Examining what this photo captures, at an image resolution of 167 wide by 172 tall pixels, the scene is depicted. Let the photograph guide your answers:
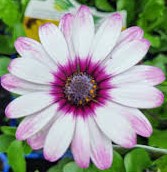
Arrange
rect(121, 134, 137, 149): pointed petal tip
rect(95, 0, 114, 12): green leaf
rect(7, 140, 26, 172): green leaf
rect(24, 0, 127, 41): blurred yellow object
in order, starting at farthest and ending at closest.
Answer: rect(95, 0, 114, 12): green leaf, rect(24, 0, 127, 41): blurred yellow object, rect(7, 140, 26, 172): green leaf, rect(121, 134, 137, 149): pointed petal tip

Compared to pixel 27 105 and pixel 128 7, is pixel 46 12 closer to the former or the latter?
pixel 128 7

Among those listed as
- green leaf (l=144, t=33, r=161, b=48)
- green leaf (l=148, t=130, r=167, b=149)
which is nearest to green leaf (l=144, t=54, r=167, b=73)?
green leaf (l=144, t=33, r=161, b=48)

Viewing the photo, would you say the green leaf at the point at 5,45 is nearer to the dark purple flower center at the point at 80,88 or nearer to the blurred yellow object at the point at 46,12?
the blurred yellow object at the point at 46,12

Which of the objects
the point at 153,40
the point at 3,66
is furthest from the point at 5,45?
the point at 153,40

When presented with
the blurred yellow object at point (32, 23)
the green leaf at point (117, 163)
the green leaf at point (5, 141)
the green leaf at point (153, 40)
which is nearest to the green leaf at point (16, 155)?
the green leaf at point (5, 141)

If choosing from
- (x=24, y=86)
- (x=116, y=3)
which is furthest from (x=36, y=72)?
(x=116, y=3)

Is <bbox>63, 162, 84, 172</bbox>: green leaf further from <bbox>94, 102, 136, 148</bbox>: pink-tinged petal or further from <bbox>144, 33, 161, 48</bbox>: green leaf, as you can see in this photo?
<bbox>144, 33, 161, 48</bbox>: green leaf
